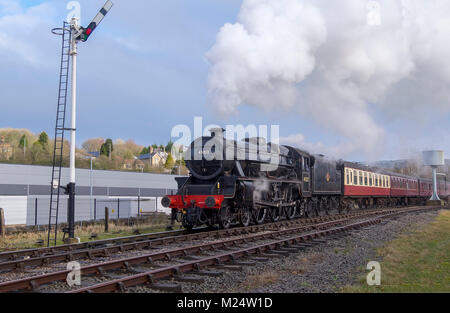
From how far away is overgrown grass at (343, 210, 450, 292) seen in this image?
6.61m

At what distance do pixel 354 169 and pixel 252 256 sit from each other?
62.0 ft

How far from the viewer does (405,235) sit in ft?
45.9

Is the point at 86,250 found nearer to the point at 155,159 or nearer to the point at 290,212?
the point at 290,212

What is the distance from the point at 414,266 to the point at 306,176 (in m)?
11.3

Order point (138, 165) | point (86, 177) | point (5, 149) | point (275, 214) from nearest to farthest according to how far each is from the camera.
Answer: point (275, 214) → point (86, 177) → point (5, 149) → point (138, 165)

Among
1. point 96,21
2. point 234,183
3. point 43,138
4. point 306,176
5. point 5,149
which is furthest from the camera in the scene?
point 43,138

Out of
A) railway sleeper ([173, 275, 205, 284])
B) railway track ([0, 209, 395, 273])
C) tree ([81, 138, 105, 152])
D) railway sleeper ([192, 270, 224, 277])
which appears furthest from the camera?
tree ([81, 138, 105, 152])

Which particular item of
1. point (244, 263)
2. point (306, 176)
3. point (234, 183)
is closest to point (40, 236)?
point (234, 183)

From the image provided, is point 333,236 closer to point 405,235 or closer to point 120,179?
point 405,235

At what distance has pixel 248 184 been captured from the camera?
48.6 feet

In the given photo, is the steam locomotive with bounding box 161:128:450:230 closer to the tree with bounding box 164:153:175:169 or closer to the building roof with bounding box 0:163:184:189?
Answer: the building roof with bounding box 0:163:184:189

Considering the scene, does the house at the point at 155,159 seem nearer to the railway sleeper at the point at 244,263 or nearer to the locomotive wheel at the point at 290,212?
the locomotive wheel at the point at 290,212

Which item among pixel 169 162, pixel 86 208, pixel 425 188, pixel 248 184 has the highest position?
pixel 169 162

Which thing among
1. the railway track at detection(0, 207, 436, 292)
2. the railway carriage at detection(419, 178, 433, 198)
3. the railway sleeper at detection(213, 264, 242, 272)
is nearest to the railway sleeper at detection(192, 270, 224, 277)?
the railway track at detection(0, 207, 436, 292)
